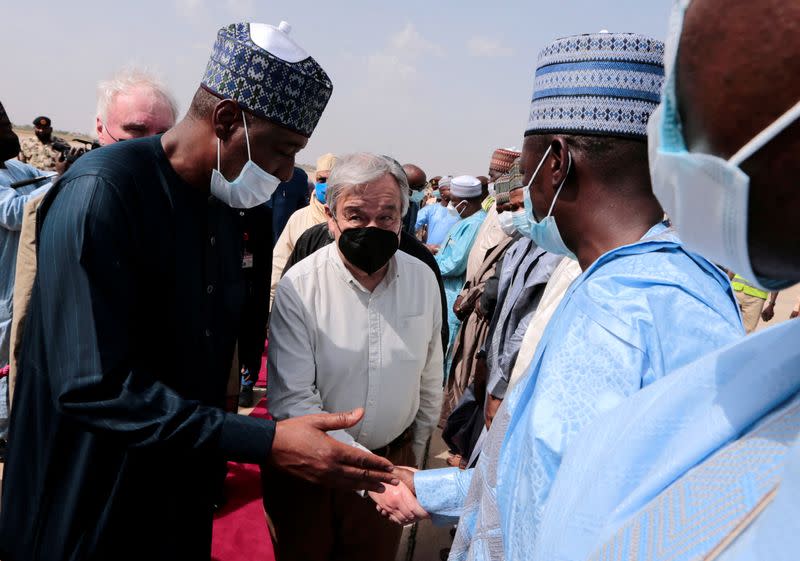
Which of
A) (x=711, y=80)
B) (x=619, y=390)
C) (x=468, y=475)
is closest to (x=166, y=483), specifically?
(x=468, y=475)

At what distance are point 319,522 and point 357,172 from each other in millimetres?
1475

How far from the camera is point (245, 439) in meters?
1.72

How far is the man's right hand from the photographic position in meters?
1.79

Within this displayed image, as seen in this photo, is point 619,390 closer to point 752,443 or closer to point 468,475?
point 752,443

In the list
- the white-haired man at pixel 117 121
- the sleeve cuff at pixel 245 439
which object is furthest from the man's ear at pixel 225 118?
the white-haired man at pixel 117 121

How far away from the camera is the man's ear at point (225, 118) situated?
75.8 inches

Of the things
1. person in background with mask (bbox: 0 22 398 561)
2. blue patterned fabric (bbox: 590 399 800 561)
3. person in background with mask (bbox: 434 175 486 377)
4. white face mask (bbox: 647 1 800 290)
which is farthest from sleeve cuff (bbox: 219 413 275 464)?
person in background with mask (bbox: 434 175 486 377)

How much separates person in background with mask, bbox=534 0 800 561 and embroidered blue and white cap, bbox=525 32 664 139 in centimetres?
82

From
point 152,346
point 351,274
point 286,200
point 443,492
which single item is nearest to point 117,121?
point 351,274

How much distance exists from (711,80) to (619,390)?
62 cm

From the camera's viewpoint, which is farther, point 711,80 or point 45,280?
point 45,280

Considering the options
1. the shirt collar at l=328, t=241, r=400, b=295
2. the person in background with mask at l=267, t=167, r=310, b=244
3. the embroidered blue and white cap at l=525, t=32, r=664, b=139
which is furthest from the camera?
the person in background with mask at l=267, t=167, r=310, b=244

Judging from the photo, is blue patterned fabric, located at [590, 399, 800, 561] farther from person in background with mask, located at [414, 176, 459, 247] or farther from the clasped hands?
person in background with mask, located at [414, 176, 459, 247]

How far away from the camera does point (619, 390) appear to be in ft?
3.50
